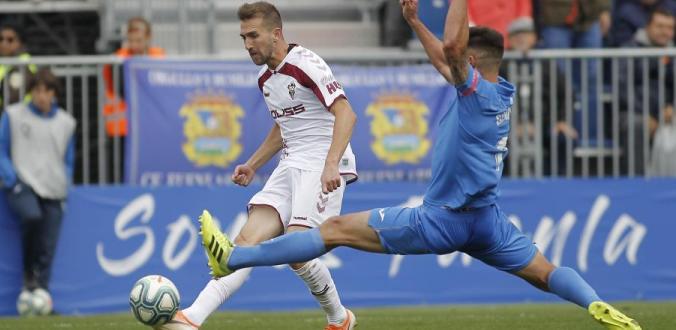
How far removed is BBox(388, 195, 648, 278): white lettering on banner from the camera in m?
15.8

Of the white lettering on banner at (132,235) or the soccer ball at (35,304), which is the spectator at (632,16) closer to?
the white lettering on banner at (132,235)

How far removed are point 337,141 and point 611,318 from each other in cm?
221

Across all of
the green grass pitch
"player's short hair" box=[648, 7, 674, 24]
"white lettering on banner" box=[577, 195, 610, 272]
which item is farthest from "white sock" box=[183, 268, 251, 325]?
"player's short hair" box=[648, 7, 674, 24]

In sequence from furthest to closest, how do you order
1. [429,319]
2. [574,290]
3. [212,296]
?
[429,319] → [212,296] → [574,290]

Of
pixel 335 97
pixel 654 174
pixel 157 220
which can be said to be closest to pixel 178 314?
pixel 335 97

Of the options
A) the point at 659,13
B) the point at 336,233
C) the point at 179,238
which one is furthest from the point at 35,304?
the point at 659,13

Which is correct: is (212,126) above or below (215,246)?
below

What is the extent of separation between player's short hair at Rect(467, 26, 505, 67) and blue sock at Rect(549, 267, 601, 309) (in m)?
1.45

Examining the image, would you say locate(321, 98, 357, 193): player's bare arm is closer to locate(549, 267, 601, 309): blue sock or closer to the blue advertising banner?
locate(549, 267, 601, 309): blue sock

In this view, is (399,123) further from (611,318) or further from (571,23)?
(611,318)

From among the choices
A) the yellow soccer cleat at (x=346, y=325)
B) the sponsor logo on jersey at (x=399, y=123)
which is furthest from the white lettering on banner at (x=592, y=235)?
the yellow soccer cleat at (x=346, y=325)

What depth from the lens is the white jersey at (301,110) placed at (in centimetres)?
1048

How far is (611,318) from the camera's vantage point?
923 cm

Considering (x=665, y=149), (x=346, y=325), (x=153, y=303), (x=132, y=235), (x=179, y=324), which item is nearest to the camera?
(x=153, y=303)
